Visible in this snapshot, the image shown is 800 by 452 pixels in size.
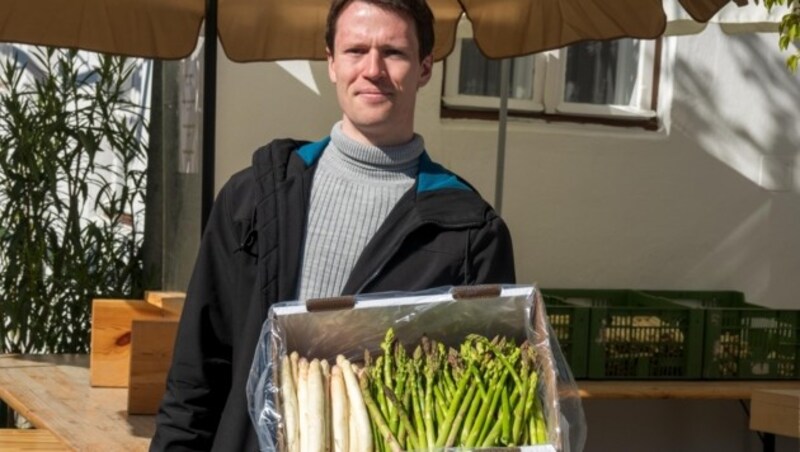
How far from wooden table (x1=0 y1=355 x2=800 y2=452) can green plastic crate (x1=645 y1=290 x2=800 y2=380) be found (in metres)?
0.07

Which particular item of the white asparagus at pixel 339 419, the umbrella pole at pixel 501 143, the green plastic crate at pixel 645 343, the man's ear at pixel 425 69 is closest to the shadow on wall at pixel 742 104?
the umbrella pole at pixel 501 143

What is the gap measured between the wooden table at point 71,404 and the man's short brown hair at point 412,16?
2.47 meters

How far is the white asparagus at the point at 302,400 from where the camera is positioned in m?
2.29

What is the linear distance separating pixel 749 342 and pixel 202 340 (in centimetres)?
452

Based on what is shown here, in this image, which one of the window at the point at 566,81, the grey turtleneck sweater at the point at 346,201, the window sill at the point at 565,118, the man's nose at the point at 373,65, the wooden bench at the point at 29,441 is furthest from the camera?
the window at the point at 566,81

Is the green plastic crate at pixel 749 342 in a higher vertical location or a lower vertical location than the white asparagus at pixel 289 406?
lower

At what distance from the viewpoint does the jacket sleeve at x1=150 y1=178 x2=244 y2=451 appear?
2.64 metres

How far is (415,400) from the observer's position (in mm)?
2363

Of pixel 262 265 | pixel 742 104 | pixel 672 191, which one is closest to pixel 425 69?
pixel 262 265

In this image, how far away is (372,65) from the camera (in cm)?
251

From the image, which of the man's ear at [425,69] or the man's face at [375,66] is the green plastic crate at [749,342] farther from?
the man's face at [375,66]

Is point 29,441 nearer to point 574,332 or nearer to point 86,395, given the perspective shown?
point 86,395

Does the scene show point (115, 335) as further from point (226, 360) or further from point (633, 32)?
point (226, 360)

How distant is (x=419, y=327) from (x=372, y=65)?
44 centimetres
